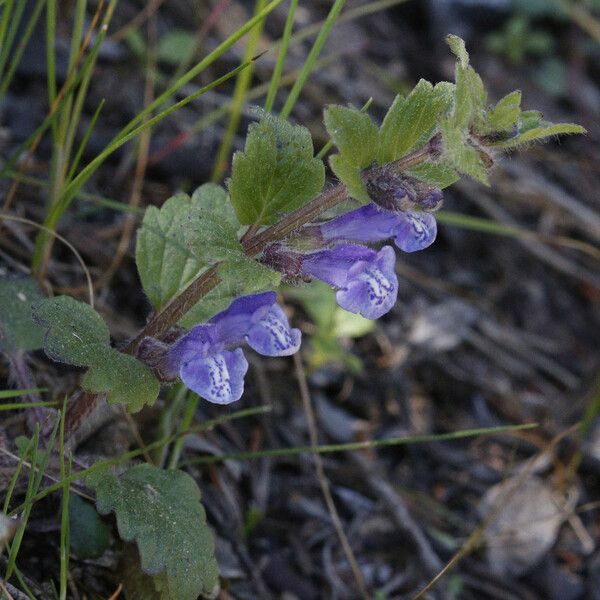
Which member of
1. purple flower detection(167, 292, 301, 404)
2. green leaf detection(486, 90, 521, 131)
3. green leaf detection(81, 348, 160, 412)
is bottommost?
green leaf detection(81, 348, 160, 412)

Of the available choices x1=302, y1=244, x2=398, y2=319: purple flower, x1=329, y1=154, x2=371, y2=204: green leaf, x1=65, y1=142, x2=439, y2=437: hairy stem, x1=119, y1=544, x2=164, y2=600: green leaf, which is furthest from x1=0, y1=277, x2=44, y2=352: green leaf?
x1=329, y1=154, x2=371, y2=204: green leaf

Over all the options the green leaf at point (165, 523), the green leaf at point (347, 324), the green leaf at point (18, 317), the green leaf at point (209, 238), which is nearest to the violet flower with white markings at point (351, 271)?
the green leaf at point (209, 238)

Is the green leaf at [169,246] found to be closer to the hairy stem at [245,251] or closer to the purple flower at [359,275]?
the hairy stem at [245,251]

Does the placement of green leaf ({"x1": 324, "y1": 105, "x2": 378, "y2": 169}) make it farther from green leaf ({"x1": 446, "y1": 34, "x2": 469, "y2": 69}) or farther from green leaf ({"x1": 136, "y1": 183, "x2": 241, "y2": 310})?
green leaf ({"x1": 136, "y1": 183, "x2": 241, "y2": 310})

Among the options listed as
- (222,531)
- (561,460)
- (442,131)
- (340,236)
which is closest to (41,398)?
(222,531)

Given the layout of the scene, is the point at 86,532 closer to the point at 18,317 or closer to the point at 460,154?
the point at 18,317

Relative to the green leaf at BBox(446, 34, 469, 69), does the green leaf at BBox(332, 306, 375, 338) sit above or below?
below
